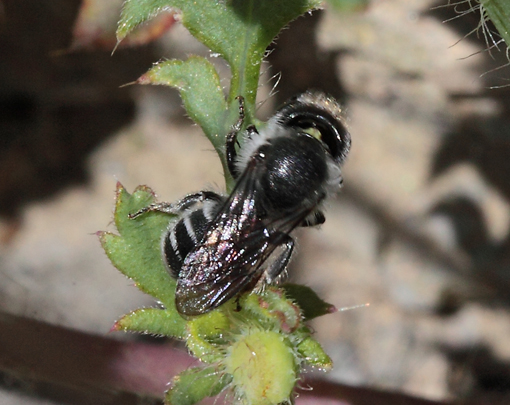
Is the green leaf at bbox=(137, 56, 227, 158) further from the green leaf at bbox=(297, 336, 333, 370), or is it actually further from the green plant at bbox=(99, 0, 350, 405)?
the green leaf at bbox=(297, 336, 333, 370)

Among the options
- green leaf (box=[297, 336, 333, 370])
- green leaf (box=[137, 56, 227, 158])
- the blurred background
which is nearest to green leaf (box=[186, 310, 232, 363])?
green leaf (box=[297, 336, 333, 370])

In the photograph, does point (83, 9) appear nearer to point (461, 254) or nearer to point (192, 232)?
point (192, 232)

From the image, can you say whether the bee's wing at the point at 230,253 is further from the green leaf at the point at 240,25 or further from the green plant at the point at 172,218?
the green leaf at the point at 240,25

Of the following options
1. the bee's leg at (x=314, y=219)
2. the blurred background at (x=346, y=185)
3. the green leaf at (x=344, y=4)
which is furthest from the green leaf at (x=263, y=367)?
the blurred background at (x=346, y=185)

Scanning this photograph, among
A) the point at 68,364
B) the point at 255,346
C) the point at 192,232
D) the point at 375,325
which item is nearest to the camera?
the point at 255,346

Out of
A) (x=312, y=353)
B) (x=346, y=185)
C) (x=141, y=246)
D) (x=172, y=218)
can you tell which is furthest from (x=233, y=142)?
(x=346, y=185)

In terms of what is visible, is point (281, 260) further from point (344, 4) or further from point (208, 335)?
point (344, 4)

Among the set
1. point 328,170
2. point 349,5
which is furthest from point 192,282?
point 349,5
